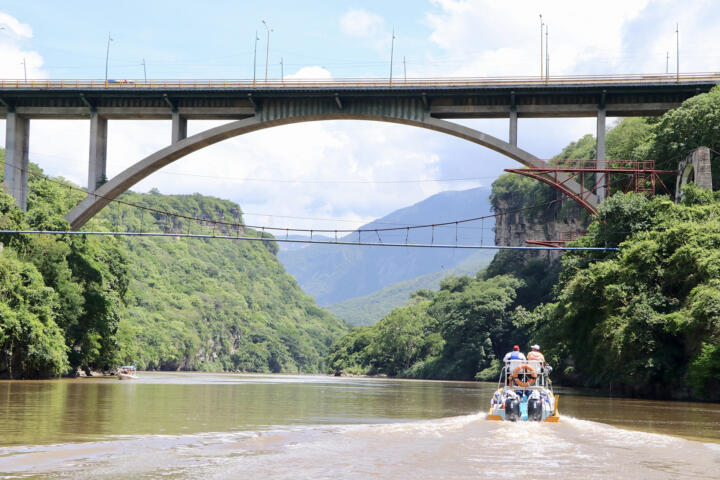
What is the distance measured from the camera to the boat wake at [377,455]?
11.2 meters

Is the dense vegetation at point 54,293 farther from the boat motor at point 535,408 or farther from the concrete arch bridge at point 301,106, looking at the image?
the boat motor at point 535,408

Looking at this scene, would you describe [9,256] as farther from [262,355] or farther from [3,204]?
[262,355]

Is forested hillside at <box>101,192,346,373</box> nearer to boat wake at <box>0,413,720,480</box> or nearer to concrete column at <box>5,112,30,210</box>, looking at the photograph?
concrete column at <box>5,112,30,210</box>

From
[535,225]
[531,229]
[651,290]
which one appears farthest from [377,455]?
[531,229]

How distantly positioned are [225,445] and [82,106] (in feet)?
118

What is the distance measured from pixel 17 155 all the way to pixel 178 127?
9254mm

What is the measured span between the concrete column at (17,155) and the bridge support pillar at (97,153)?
12.6 ft

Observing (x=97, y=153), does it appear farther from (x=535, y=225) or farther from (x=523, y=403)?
(x=535, y=225)

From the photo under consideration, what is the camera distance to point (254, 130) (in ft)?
147

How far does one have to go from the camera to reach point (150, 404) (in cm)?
2491

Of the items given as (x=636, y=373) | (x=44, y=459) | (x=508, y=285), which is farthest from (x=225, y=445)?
(x=508, y=285)

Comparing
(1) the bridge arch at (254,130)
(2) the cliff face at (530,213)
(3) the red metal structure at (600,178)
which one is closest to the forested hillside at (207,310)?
(2) the cliff face at (530,213)

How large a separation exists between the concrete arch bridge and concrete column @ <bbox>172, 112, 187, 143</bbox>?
0.06 m

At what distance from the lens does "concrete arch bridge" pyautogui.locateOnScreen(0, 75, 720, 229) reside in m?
41.7
